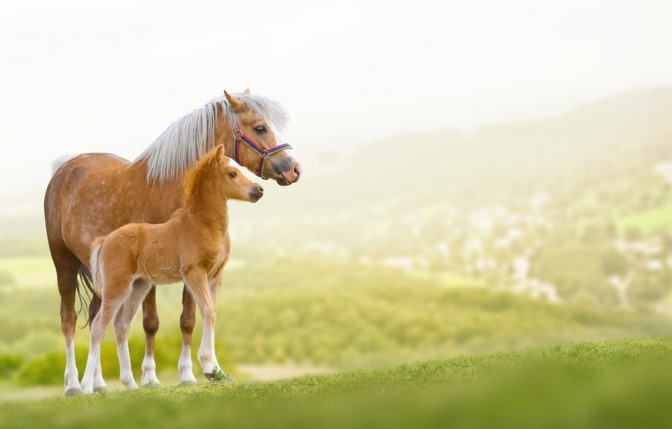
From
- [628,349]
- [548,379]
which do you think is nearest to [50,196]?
[628,349]

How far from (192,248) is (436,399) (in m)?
3.84

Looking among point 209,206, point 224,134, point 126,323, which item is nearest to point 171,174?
point 224,134

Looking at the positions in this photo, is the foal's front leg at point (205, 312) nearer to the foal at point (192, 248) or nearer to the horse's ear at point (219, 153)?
the foal at point (192, 248)

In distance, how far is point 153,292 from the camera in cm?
843

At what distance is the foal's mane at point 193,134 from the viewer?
8.38 m

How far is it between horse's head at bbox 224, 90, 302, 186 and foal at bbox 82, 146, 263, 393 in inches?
31.0

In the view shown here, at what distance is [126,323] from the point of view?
816 centimetres

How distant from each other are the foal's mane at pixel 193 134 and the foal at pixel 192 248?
81 centimetres

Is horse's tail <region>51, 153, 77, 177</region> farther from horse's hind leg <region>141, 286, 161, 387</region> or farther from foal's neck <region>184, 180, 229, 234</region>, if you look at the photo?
foal's neck <region>184, 180, 229, 234</region>

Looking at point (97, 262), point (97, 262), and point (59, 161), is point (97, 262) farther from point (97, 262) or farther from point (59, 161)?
point (59, 161)

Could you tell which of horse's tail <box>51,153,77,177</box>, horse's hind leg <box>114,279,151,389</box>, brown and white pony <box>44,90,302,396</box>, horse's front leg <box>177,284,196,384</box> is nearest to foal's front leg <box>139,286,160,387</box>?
brown and white pony <box>44,90,302,396</box>

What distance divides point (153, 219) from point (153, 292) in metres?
0.74

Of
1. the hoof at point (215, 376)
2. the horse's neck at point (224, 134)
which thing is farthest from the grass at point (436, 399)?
the horse's neck at point (224, 134)

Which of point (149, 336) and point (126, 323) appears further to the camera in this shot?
point (149, 336)
